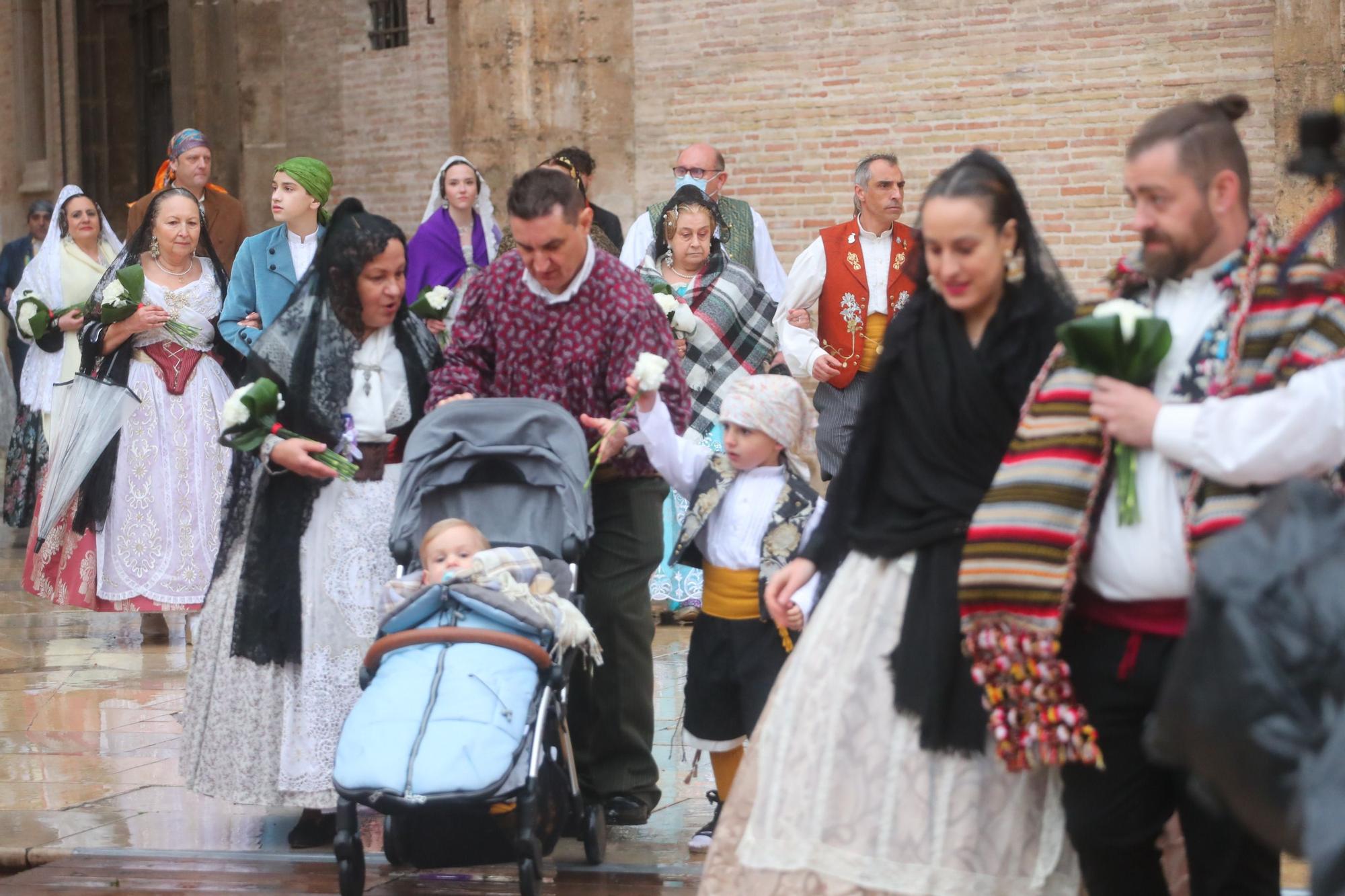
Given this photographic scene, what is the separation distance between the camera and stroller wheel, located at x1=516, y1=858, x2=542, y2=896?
14.6 feet

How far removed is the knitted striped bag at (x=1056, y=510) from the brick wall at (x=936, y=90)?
8551 millimetres

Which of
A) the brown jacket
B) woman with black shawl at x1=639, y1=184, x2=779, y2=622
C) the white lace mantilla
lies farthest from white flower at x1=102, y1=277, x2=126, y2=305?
woman with black shawl at x1=639, y1=184, x2=779, y2=622

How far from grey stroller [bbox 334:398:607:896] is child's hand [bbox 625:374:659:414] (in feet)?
0.67

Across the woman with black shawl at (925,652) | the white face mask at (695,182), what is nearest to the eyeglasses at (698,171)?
the white face mask at (695,182)

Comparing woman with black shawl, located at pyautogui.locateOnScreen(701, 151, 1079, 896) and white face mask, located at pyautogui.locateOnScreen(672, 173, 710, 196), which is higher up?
white face mask, located at pyautogui.locateOnScreen(672, 173, 710, 196)

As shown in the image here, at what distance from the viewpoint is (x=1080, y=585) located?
11.2 ft

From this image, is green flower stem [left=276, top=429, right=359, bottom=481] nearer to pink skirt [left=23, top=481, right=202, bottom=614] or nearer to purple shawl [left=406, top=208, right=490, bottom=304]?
purple shawl [left=406, top=208, right=490, bottom=304]

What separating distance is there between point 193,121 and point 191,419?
34.0 feet

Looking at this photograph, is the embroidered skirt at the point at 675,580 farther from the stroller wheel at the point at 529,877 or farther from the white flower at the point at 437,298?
the stroller wheel at the point at 529,877

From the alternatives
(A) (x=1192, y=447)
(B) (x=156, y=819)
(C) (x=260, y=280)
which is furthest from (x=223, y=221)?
(A) (x=1192, y=447)

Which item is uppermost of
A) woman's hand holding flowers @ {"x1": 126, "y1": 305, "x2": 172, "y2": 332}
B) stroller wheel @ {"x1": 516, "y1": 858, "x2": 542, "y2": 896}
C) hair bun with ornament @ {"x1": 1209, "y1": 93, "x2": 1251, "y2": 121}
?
hair bun with ornament @ {"x1": 1209, "y1": 93, "x2": 1251, "y2": 121}

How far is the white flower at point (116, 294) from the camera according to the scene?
314 inches

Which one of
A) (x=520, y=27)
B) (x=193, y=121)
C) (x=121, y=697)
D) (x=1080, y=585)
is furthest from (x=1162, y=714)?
(x=193, y=121)

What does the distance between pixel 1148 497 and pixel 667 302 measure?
4.26 meters
